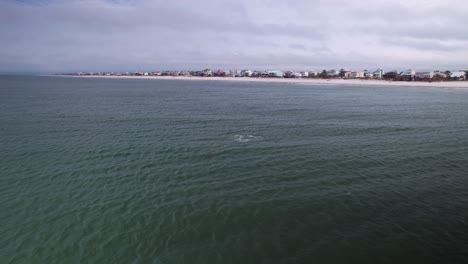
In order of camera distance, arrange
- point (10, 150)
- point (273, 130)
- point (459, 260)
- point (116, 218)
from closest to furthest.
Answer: point (459, 260) → point (116, 218) → point (10, 150) → point (273, 130)

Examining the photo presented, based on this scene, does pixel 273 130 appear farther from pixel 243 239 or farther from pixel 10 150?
pixel 10 150

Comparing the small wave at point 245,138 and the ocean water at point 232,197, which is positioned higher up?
the small wave at point 245,138

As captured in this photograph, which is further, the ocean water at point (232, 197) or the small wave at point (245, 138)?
the small wave at point (245, 138)

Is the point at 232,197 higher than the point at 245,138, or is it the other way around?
the point at 245,138

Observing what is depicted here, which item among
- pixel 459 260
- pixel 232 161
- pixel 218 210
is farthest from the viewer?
pixel 232 161

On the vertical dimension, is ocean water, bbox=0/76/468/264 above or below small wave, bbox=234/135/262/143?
below

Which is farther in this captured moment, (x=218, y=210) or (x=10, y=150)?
(x=10, y=150)

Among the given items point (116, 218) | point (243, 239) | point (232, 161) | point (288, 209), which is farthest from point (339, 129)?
point (116, 218)

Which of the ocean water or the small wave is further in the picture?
the small wave
